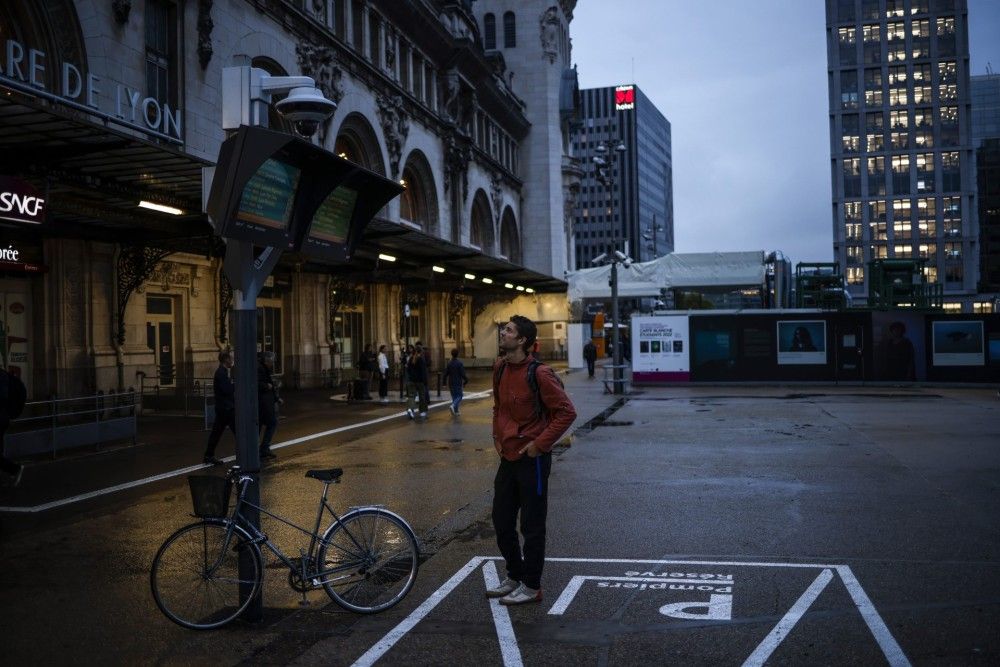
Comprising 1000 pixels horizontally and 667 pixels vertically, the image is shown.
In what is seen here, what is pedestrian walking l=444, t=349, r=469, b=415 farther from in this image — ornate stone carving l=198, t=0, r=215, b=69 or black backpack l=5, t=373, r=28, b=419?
black backpack l=5, t=373, r=28, b=419

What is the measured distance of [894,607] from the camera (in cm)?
612

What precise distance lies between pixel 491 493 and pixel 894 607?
18.2 ft

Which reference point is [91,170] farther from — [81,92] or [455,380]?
[455,380]

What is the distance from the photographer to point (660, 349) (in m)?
33.2

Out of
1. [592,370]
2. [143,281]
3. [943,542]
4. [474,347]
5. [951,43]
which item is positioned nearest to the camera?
[943,542]

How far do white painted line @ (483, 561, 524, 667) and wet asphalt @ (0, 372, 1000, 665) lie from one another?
2cm

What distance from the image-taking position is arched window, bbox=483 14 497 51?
64375 mm

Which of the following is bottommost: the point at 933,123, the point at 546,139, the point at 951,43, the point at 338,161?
the point at 338,161

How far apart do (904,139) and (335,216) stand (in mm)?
110666

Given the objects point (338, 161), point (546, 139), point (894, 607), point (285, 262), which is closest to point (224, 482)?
point (338, 161)

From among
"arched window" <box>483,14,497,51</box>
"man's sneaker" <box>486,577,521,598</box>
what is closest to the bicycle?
"man's sneaker" <box>486,577,521,598</box>

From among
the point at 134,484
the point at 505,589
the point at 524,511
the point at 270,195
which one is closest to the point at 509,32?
the point at 134,484

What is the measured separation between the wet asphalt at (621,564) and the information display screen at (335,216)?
2.74 metres

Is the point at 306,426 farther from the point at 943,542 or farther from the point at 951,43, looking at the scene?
the point at 951,43
